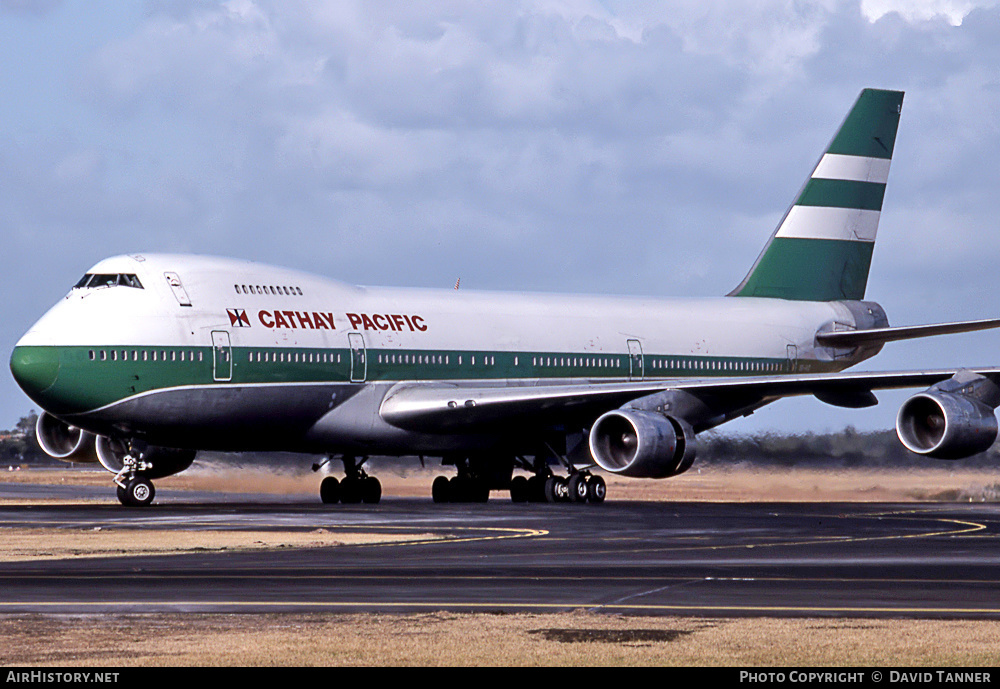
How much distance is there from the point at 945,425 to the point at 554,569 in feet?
54.3

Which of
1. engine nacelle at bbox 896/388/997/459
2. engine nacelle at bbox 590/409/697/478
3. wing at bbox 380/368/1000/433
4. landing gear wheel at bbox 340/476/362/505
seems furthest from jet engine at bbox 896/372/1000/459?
landing gear wheel at bbox 340/476/362/505

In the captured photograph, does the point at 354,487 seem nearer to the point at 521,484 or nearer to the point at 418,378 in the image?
the point at 418,378

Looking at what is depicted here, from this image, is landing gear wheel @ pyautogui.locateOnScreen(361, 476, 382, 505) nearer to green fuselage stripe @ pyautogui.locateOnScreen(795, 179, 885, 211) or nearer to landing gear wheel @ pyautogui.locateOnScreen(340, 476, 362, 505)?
landing gear wheel @ pyautogui.locateOnScreen(340, 476, 362, 505)

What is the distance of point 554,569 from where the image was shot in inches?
663

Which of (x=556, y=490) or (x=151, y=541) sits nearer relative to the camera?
(x=151, y=541)

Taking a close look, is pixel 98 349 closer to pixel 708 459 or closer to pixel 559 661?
pixel 708 459

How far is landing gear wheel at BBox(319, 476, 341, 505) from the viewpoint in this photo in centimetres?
3709

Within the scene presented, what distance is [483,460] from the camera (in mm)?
38156

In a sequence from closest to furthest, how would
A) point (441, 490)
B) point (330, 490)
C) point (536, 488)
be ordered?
point (330, 490)
point (536, 488)
point (441, 490)

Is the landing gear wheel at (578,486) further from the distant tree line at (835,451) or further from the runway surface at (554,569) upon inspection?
the runway surface at (554,569)

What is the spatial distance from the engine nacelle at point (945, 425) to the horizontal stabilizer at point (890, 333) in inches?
244

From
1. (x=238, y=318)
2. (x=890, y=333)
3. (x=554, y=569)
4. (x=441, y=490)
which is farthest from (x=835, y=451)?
(x=554, y=569)

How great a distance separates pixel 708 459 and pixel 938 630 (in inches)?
1108

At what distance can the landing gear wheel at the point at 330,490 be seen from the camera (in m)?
37.1
